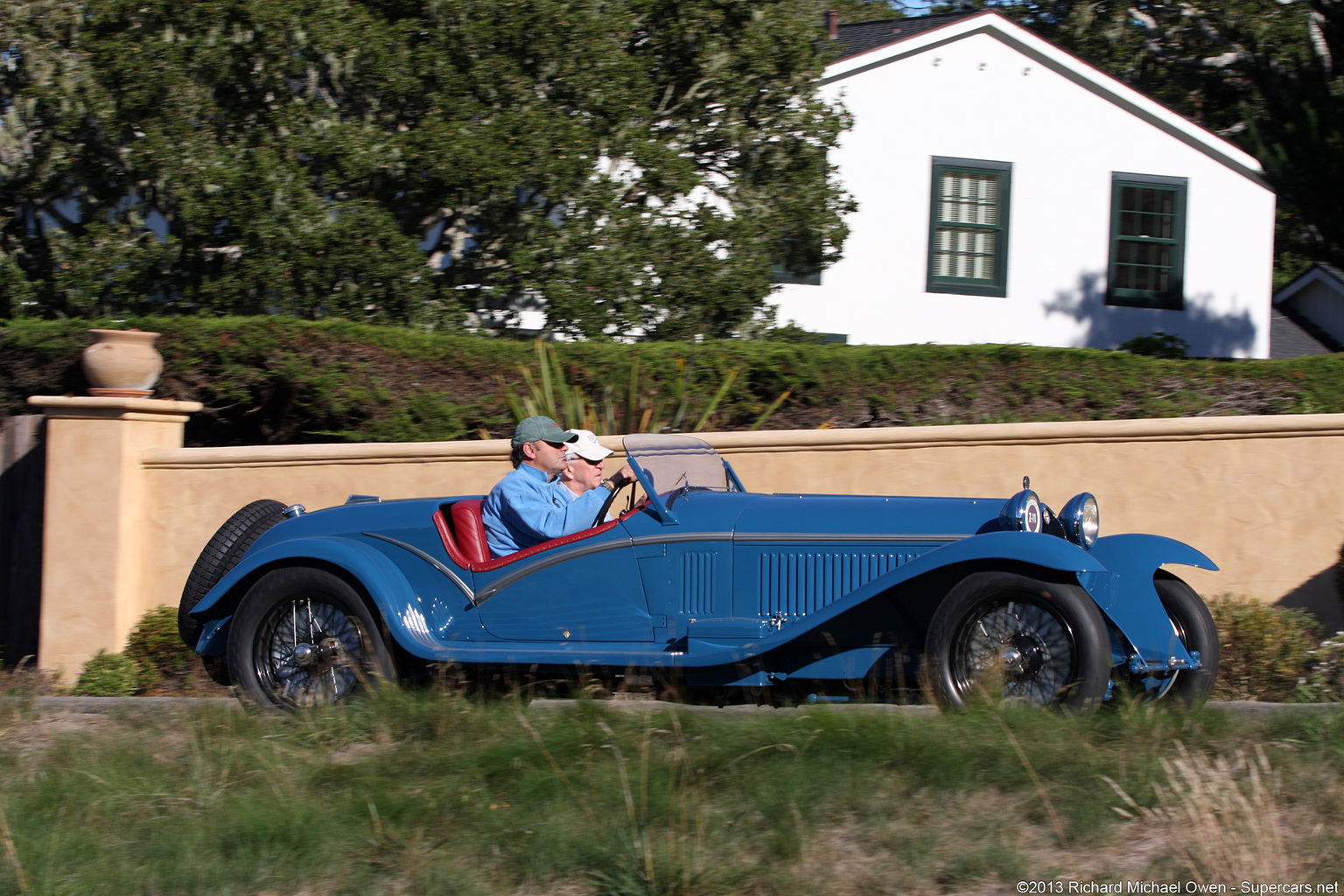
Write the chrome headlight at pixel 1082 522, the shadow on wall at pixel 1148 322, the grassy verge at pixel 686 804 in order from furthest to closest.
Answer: the shadow on wall at pixel 1148 322 < the chrome headlight at pixel 1082 522 < the grassy verge at pixel 686 804

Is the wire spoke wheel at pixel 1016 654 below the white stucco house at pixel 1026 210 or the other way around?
below

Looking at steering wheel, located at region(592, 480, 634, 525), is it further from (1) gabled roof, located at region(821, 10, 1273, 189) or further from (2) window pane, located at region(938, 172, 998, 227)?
(2) window pane, located at region(938, 172, 998, 227)

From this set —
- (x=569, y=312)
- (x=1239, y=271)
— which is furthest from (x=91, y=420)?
(x=1239, y=271)

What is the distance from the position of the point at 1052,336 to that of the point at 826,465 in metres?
8.28

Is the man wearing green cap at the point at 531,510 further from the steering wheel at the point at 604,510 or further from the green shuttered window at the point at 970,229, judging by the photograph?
the green shuttered window at the point at 970,229

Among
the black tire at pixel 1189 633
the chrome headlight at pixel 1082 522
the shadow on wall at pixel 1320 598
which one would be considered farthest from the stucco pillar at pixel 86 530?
the shadow on wall at pixel 1320 598

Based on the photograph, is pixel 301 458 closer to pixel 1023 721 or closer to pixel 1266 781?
pixel 1023 721

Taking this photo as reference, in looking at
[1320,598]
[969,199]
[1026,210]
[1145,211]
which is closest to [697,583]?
[1320,598]

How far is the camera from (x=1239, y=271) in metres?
15.5

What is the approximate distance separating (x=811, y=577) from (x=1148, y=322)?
39.1 feet

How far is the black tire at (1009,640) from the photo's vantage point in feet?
15.1

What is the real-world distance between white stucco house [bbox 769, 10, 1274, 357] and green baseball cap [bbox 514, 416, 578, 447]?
900cm

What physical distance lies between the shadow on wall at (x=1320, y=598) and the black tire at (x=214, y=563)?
20.8ft

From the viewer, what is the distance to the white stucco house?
48.8 ft
